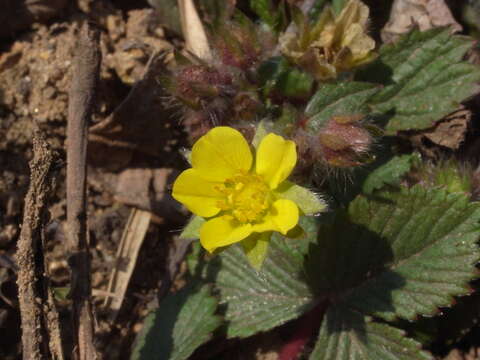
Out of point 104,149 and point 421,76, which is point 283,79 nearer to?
point 421,76

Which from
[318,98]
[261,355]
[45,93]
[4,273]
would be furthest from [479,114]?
[4,273]

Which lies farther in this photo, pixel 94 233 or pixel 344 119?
pixel 94 233

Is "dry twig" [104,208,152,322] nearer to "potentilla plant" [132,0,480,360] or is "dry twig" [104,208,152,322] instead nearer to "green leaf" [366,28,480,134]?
"potentilla plant" [132,0,480,360]

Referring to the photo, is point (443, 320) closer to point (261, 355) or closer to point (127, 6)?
point (261, 355)

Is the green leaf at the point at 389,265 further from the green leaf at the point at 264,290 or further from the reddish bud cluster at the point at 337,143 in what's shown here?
the reddish bud cluster at the point at 337,143

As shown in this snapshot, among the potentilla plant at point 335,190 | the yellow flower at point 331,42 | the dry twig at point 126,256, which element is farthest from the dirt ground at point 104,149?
the yellow flower at point 331,42

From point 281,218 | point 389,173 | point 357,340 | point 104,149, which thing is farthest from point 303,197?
point 104,149

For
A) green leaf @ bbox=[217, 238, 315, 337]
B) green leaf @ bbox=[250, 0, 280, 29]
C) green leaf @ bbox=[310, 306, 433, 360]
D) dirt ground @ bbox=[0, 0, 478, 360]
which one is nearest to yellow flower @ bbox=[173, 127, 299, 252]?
green leaf @ bbox=[217, 238, 315, 337]
